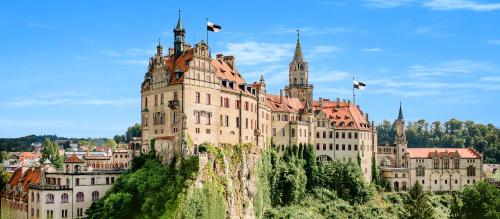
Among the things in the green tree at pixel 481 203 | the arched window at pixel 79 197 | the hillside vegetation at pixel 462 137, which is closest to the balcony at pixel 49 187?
the arched window at pixel 79 197

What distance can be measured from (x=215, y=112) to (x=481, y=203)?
37.7 metres

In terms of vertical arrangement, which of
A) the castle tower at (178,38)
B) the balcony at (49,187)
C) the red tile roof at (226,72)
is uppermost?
the castle tower at (178,38)

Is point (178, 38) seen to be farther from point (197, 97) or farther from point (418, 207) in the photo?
point (418, 207)

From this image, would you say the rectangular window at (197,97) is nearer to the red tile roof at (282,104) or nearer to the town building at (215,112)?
the town building at (215,112)

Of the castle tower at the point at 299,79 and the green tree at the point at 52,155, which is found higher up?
the castle tower at the point at 299,79

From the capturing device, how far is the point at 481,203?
83.3m

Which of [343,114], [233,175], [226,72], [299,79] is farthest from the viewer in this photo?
[299,79]

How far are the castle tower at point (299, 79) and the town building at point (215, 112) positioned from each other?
5.48m

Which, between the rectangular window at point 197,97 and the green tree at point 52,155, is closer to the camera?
the rectangular window at point 197,97

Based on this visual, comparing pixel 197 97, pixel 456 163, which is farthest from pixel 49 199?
pixel 456 163

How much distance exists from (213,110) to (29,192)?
1060 inches

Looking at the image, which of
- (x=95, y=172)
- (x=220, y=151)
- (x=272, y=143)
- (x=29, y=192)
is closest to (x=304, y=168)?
(x=272, y=143)

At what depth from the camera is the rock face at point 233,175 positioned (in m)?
77.2

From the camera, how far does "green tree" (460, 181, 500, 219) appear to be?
82.4 m
